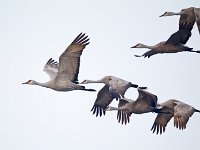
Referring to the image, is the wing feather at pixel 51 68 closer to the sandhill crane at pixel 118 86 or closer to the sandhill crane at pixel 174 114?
the sandhill crane at pixel 118 86

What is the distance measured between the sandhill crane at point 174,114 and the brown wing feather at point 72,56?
3.62 meters

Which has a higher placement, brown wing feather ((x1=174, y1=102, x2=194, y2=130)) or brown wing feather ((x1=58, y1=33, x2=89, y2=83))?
brown wing feather ((x1=58, y1=33, x2=89, y2=83))

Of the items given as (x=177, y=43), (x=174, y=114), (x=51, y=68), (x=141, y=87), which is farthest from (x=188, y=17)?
(x=51, y=68)

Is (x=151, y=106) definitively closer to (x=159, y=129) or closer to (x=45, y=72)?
(x=159, y=129)

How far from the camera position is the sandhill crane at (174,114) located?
88.8 ft

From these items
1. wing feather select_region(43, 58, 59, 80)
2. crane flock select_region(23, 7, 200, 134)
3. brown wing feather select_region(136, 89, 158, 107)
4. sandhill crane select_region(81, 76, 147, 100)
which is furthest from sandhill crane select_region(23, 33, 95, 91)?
wing feather select_region(43, 58, 59, 80)

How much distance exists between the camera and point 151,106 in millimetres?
29312

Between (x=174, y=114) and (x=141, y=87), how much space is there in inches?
84.9

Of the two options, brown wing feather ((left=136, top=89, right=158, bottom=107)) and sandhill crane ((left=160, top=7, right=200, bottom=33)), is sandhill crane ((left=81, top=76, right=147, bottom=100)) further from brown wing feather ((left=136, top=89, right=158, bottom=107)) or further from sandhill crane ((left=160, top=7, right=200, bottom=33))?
sandhill crane ((left=160, top=7, right=200, bottom=33))

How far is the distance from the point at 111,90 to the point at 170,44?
295cm

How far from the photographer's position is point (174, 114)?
2748 centimetres

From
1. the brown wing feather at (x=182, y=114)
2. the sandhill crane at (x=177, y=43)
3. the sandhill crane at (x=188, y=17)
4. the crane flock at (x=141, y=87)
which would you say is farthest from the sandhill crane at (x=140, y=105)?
the sandhill crane at (x=188, y=17)

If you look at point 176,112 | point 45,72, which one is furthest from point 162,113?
point 45,72

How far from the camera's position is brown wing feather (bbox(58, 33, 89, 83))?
28.3 m
